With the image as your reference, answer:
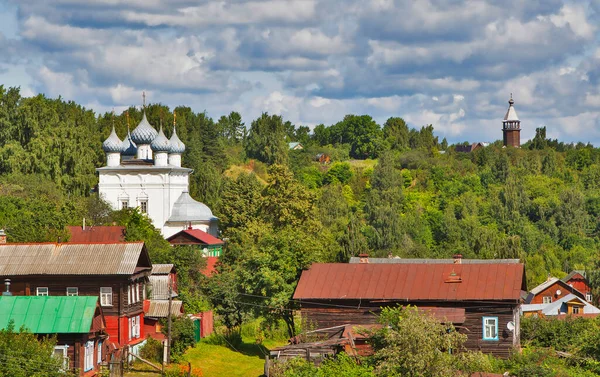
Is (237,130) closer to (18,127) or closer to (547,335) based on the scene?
(18,127)

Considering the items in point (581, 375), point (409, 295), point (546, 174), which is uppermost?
point (546, 174)

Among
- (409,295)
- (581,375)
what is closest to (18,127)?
(409,295)

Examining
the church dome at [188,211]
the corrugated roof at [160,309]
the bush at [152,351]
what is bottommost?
the bush at [152,351]

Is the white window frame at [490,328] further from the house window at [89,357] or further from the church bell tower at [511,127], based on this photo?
the church bell tower at [511,127]

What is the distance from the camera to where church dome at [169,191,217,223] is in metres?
66.1

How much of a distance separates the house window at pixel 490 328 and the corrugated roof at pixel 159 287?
13153mm

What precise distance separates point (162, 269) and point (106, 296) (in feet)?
26.1

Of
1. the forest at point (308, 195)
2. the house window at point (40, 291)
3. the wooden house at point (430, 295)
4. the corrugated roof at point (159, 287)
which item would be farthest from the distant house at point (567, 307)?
the house window at point (40, 291)

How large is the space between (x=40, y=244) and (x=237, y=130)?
76.9 meters

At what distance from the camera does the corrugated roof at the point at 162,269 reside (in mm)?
42603

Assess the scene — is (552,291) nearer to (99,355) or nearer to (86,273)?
(86,273)

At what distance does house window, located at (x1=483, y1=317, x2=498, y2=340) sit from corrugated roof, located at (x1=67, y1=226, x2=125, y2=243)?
2216 cm

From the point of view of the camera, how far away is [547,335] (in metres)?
38.3

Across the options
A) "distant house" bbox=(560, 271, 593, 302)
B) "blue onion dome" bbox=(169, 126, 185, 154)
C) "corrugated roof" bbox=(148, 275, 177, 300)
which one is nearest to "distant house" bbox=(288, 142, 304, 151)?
"blue onion dome" bbox=(169, 126, 185, 154)
